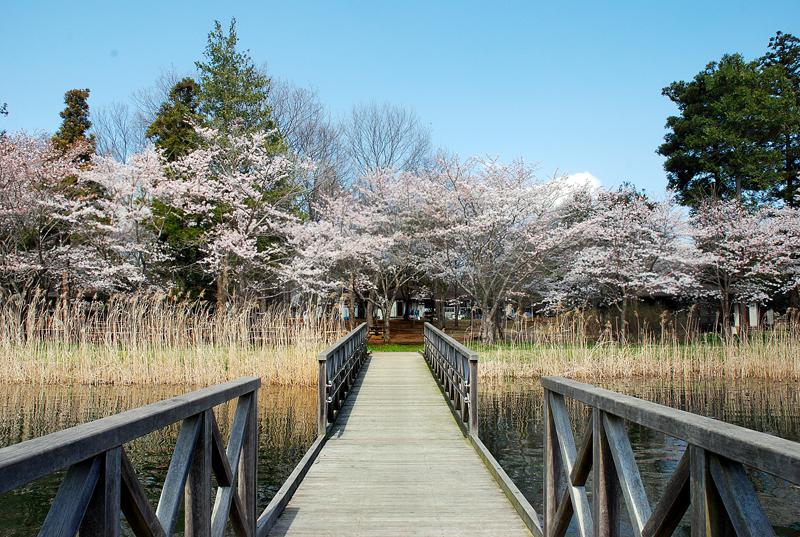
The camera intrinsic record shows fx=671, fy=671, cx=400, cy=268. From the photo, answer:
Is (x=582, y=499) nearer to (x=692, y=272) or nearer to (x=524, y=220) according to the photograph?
(x=524, y=220)

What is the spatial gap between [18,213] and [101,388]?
8982 millimetres

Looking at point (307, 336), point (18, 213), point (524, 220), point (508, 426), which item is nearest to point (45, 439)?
point (508, 426)

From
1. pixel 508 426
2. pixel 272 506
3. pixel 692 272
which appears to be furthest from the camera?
pixel 692 272

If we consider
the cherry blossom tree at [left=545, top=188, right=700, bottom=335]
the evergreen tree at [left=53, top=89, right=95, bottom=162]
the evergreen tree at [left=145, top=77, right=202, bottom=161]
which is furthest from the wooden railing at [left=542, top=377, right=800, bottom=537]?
the evergreen tree at [left=53, top=89, right=95, bottom=162]

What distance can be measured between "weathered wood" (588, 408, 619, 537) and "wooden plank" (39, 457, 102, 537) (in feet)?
6.00

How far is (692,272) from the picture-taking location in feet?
78.3

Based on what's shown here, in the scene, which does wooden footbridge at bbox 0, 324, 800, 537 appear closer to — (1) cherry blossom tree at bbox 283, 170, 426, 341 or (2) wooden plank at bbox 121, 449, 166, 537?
(2) wooden plank at bbox 121, 449, 166, 537

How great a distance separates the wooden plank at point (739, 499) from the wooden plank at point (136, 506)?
1612mm

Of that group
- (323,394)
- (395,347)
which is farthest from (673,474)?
(395,347)

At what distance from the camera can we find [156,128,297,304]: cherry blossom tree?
20.6 meters

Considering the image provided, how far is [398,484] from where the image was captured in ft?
17.5

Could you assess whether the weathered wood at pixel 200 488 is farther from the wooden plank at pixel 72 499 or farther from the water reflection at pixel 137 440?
the water reflection at pixel 137 440

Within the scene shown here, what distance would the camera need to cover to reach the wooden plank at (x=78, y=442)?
4.76 ft

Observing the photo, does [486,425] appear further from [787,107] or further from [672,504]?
[787,107]
